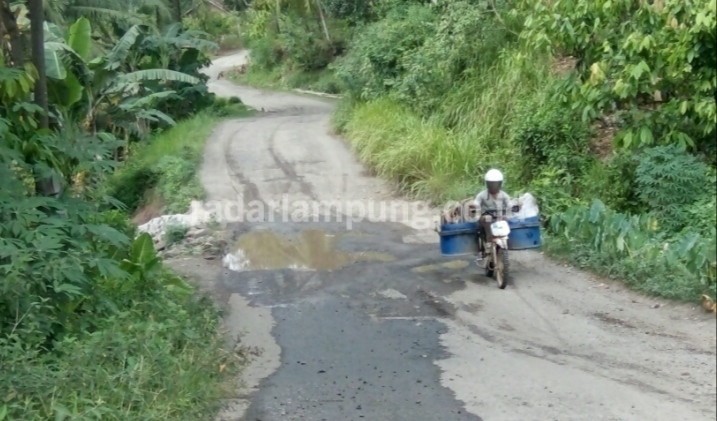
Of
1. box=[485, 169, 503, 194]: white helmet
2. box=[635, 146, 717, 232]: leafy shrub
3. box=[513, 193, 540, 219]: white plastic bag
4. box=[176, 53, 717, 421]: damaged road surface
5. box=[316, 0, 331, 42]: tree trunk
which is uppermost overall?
box=[316, 0, 331, 42]: tree trunk

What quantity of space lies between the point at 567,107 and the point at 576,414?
5378 millimetres

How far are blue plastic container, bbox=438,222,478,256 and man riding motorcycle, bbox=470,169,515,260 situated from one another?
0.09m

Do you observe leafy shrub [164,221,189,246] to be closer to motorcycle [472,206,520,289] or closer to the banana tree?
the banana tree

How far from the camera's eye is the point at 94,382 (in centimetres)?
546

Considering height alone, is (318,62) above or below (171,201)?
above

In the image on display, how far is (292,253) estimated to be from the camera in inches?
445

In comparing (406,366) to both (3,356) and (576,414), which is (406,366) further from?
(3,356)

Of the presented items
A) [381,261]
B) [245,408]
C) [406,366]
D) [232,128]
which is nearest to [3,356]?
[245,408]

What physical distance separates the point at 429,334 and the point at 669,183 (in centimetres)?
259

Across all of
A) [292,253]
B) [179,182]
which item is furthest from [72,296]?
[179,182]

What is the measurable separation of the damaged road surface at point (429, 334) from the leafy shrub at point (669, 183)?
59 centimetres

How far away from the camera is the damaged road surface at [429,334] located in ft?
19.1

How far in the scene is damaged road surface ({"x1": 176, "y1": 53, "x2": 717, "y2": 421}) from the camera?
581 centimetres

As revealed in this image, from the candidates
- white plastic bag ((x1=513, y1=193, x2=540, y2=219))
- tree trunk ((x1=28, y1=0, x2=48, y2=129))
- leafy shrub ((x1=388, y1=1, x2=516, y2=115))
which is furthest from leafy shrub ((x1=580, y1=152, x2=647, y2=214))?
leafy shrub ((x1=388, y1=1, x2=516, y2=115))
